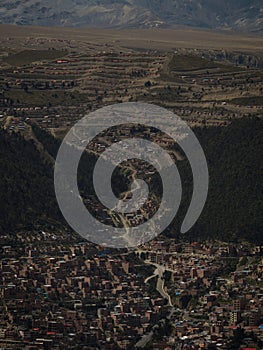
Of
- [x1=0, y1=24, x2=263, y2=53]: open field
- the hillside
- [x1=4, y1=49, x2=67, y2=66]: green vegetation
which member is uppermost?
[x1=4, y1=49, x2=67, y2=66]: green vegetation

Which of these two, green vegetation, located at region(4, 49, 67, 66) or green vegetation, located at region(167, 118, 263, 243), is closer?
green vegetation, located at region(167, 118, 263, 243)

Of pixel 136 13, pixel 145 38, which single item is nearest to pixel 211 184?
pixel 145 38

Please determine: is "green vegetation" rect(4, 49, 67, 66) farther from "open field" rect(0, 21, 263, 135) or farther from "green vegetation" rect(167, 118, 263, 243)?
"green vegetation" rect(167, 118, 263, 243)

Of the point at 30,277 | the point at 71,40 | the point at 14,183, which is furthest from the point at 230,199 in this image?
the point at 71,40

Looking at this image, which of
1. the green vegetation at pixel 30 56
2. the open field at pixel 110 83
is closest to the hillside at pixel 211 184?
the open field at pixel 110 83

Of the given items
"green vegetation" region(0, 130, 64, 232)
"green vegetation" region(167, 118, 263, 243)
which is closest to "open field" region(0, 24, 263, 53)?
"green vegetation" region(167, 118, 263, 243)

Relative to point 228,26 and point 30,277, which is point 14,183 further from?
point 228,26
